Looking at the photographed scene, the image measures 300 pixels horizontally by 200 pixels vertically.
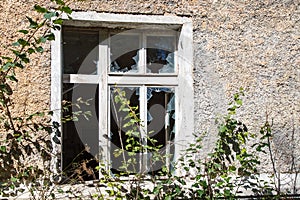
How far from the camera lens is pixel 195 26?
395cm

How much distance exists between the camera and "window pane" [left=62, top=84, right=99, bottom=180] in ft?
12.7

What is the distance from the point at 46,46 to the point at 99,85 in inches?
20.3

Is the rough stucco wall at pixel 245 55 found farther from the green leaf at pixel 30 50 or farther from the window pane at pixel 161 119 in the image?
the green leaf at pixel 30 50

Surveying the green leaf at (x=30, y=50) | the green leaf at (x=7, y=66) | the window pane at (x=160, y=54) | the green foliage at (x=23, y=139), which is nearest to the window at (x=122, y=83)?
the window pane at (x=160, y=54)

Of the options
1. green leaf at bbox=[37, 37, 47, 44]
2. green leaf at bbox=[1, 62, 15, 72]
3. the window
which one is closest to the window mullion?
the window

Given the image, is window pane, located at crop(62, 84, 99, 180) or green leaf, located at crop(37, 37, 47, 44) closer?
green leaf, located at crop(37, 37, 47, 44)

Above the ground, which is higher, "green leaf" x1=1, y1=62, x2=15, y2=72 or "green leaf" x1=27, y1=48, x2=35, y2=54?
"green leaf" x1=27, y1=48, x2=35, y2=54

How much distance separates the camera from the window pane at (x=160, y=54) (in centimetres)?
405

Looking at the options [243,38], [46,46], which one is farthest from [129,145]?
[243,38]

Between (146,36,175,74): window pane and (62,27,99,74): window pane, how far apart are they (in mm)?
445

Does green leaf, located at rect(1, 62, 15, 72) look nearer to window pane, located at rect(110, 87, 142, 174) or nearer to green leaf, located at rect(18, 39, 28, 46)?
green leaf, located at rect(18, 39, 28, 46)

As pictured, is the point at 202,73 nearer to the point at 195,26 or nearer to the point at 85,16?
the point at 195,26

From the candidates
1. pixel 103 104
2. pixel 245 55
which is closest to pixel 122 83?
pixel 103 104

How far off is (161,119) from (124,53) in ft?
2.05
